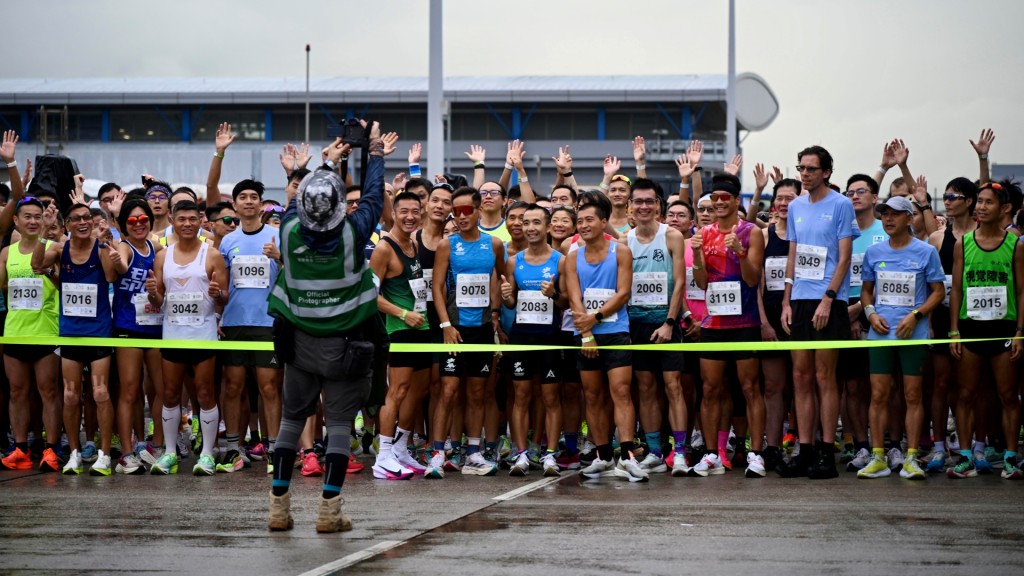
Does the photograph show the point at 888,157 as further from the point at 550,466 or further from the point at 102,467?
the point at 102,467

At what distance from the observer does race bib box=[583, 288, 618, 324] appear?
33.3ft

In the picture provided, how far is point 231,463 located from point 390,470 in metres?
1.41

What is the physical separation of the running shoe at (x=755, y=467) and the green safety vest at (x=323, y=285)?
3780 millimetres

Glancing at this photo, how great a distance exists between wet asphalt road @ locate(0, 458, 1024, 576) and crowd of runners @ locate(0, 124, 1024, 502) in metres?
0.63

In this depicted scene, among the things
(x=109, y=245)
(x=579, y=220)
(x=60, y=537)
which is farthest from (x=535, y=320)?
(x=60, y=537)

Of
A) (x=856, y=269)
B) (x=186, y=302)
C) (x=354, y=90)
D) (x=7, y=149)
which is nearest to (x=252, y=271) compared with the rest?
(x=186, y=302)

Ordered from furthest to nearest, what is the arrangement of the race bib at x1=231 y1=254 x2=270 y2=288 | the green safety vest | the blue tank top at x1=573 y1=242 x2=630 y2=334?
the race bib at x1=231 y1=254 x2=270 y2=288, the blue tank top at x1=573 y1=242 x2=630 y2=334, the green safety vest

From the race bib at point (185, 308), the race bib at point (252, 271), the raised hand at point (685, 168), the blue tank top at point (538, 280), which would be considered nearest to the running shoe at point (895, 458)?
the blue tank top at point (538, 280)

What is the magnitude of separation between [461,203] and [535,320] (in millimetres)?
1163

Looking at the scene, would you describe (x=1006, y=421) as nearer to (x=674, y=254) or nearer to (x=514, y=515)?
(x=674, y=254)

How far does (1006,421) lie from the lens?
1011cm

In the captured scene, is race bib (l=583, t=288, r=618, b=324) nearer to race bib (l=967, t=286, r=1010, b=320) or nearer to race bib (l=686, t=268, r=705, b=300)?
race bib (l=686, t=268, r=705, b=300)

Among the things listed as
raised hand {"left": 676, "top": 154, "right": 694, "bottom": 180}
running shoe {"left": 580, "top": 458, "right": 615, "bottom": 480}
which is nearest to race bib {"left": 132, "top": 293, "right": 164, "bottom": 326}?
running shoe {"left": 580, "top": 458, "right": 615, "bottom": 480}

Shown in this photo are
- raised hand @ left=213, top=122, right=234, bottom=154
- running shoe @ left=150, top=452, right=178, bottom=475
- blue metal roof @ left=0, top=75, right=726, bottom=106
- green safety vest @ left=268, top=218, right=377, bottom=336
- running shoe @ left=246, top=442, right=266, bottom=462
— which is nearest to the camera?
green safety vest @ left=268, top=218, right=377, bottom=336
